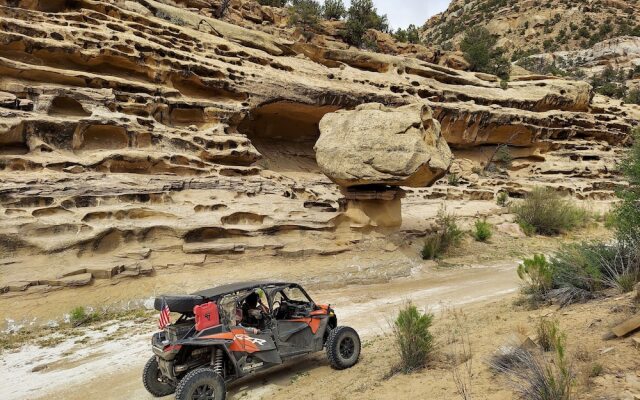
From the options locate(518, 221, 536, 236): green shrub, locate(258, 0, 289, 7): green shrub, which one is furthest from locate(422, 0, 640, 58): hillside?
locate(518, 221, 536, 236): green shrub

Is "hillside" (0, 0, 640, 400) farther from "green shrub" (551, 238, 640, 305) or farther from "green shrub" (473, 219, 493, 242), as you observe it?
"green shrub" (551, 238, 640, 305)

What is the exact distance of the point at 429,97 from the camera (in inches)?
963

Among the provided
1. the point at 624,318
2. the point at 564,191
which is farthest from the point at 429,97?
the point at 624,318

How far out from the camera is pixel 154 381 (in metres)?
5.24

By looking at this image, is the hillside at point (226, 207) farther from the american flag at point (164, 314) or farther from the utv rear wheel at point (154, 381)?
the american flag at point (164, 314)

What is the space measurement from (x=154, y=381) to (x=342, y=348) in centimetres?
238

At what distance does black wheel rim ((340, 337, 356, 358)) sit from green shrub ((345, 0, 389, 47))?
30.5 metres

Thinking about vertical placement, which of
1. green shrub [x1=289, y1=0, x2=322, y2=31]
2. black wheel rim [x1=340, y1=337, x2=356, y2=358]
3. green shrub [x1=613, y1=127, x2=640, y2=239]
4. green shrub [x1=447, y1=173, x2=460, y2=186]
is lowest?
black wheel rim [x1=340, y1=337, x2=356, y2=358]

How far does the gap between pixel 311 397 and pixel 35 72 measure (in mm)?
13678

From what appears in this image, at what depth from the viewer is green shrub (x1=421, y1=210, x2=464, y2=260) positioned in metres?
13.7

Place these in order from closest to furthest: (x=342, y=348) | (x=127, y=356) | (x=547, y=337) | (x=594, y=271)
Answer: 1. (x=547, y=337)
2. (x=342, y=348)
3. (x=594, y=271)
4. (x=127, y=356)

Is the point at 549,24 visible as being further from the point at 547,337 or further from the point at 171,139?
the point at 547,337

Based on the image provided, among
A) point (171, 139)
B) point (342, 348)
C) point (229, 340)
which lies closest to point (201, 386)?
point (229, 340)

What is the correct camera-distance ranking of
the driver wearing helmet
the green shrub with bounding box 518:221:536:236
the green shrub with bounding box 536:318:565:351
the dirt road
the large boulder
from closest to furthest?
the green shrub with bounding box 536:318:565:351, the driver wearing helmet, the dirt road, the large boulder, the green shrub with bounding box 518:221:536:236
